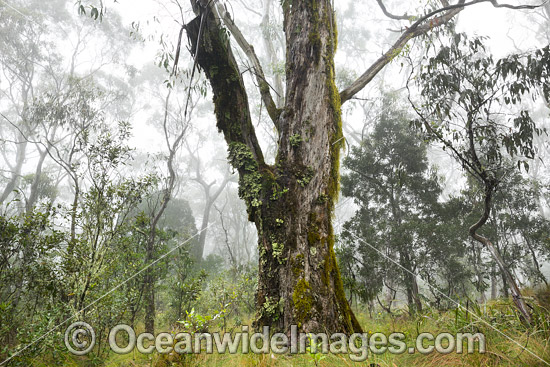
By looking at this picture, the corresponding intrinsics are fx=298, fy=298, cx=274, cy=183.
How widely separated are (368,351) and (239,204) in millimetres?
20628

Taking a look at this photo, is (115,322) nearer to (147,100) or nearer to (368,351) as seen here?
(368,351)

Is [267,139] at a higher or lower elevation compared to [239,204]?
higher

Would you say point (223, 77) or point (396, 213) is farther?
point (396, 213)

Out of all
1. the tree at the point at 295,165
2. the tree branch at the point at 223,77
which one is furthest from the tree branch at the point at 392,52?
the tree branch at the point at 223,77

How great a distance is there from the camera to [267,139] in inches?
739

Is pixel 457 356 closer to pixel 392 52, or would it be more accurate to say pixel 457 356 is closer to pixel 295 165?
pixel 295 165

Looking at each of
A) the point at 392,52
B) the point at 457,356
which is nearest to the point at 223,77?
the point at 392,52

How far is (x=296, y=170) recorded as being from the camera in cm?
311

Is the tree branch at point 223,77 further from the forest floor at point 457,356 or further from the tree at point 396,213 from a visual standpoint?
the tree at point 396,213

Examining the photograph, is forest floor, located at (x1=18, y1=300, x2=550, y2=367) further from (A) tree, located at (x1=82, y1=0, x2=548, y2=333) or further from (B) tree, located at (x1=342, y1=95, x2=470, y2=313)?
(B) tree, located at (x1=342, y1=95, x2=470, y2=313)

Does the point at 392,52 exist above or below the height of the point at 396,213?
above

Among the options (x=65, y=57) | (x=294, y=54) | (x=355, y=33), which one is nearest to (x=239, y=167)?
(x=294, y=54)

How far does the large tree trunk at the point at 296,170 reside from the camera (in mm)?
2695

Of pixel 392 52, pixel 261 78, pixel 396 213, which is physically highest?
pixel 392 52
